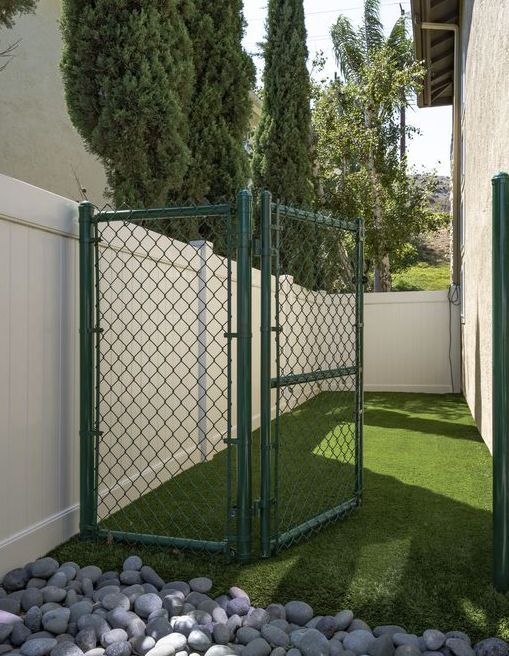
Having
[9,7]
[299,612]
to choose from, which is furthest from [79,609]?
[9,7]

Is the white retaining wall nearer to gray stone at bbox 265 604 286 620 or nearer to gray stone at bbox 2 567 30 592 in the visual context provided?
gray stone at bbox 2 567 30 592

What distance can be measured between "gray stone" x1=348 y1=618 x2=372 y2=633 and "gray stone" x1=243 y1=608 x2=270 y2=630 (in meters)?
0.26

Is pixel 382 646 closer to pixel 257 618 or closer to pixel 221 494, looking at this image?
pixel 257 618

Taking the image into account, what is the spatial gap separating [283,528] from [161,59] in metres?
4.09

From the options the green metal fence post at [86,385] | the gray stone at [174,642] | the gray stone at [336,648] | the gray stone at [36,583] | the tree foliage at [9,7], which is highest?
the tree foliage at [9,7]

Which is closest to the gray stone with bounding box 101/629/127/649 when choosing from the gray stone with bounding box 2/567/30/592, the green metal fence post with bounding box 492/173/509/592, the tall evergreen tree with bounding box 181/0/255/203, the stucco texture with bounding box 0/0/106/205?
the gray stone with bounding box 2/567/30/592

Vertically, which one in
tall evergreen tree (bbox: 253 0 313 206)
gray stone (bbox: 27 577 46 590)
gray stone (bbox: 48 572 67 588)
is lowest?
gray stone (bbox: 27 577 46 590)

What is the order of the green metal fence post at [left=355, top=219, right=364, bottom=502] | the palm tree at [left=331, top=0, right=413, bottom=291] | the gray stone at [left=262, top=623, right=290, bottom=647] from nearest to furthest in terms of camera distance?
the gray stone at [left=262, top=623, right=290, bottom=647] < the green metal fence post at [left=355, top=219, right=364, bottom=502] < the palm tree at [left=331, top=0, right=413, bottom=291]

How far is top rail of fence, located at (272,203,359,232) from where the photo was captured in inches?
101

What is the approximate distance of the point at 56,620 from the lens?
1930mm

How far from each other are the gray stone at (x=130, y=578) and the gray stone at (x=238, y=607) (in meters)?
0.38

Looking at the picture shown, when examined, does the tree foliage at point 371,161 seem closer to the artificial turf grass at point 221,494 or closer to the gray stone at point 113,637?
the artificial turf grass at point 221,494

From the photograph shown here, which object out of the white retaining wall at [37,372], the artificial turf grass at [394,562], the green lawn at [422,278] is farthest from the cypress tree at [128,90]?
the green lawn at [422,278]

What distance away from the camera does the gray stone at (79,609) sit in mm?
1978
